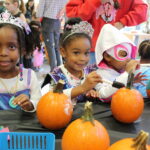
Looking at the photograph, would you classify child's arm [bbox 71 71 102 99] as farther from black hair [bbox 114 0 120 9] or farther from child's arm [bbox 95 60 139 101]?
black hair [bbox 114 0 120 9]

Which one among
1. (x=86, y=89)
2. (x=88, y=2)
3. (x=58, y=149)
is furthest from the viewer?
(x=88, y=2)

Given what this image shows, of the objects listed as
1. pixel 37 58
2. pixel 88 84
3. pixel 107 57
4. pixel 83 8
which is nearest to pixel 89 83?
pixel 88 84

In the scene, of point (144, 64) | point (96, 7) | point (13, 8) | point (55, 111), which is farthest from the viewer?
point (13, 8)

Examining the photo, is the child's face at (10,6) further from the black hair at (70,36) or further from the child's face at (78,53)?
the child's face at (78,53)

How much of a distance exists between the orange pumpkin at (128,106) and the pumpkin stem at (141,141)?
0.38 m

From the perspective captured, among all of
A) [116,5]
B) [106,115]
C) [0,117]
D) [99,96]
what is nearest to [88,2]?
[116,5]

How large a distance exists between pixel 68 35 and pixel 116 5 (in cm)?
64

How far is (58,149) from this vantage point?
0.63 m

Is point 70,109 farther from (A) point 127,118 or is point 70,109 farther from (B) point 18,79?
(B) point 18,79

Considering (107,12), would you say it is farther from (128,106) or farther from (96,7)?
(128,106)

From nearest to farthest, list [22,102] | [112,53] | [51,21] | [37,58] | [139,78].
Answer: [22,102]
[139,78]
[112,53]
[51,21]
[37,58]

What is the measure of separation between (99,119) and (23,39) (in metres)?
0.61

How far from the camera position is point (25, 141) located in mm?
602

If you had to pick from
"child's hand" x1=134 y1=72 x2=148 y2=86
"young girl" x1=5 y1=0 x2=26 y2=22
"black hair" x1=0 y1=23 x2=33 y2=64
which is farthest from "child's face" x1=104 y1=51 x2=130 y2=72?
"young girl" x1=5 y1=0 x2=26 y2=22
